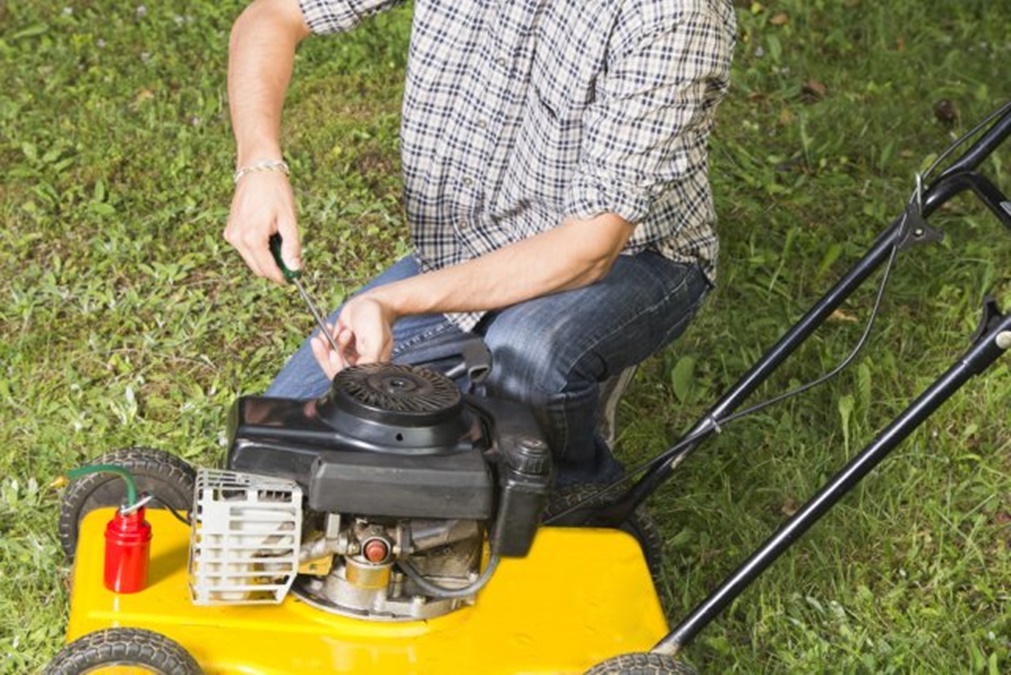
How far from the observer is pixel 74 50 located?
16.3ft

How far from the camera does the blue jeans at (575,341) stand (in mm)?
2865

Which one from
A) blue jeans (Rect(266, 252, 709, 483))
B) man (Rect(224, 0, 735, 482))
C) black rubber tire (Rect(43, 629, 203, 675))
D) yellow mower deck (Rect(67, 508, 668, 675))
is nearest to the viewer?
black rubber tire (Rect(43, 629, 203, 675))

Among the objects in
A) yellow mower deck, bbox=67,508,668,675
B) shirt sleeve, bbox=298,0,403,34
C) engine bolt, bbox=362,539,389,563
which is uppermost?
shirt sleeve, bbox=298,0,403,34

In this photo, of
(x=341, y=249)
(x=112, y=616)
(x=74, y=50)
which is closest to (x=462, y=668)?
(x=112, y=616)

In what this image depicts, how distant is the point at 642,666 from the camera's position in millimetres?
2449

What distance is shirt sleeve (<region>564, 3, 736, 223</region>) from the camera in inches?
109

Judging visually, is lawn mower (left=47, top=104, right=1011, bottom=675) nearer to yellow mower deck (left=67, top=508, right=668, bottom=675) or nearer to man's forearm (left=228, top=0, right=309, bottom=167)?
yellow mower deck (left=67, top=508, right=668, bottom=675)

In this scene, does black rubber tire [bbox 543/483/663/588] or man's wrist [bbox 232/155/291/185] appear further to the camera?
black rubber tire [bbox 543/483/663/588]

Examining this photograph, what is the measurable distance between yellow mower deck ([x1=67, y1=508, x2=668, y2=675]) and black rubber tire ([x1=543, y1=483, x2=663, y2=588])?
0.27 m

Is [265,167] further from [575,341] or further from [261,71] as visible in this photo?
[575,341]

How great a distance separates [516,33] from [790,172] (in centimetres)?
179

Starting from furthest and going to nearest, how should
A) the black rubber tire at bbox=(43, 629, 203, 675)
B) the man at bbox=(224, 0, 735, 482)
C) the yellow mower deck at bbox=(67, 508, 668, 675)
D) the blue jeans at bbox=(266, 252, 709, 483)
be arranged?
the blue jeans at bbox=(266, 252, 709, 483)
the man at bbox=(224, 0, 735, 482)
the yellow mower deck at bbox=(67, 508, 668, 675)
the black rubber tire at bbox=(43, 629, 203, 675)

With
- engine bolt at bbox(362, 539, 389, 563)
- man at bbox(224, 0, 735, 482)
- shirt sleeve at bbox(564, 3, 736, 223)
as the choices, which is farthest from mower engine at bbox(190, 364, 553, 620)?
shirt sleeve at bbox(564, 3, 736, 223)

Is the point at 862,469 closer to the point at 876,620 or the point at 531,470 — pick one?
the point at 531,470
